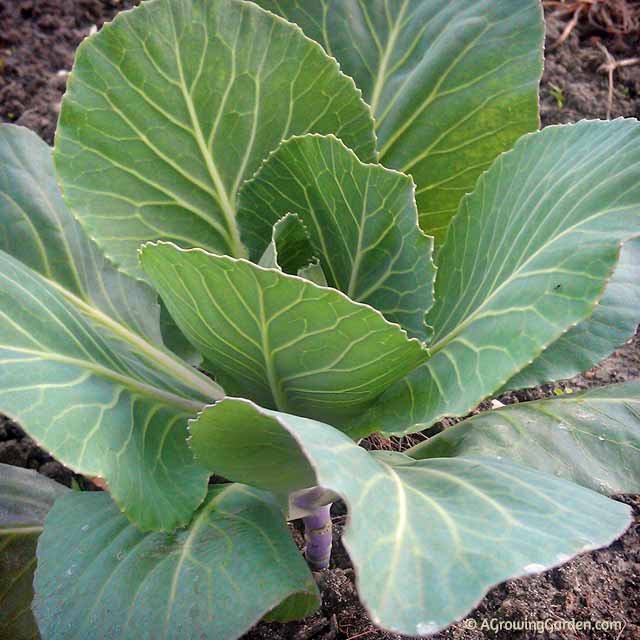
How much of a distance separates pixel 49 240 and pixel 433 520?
3.25 feet

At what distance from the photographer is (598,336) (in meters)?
1.30

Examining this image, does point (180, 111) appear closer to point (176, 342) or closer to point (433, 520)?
point (176, 342)

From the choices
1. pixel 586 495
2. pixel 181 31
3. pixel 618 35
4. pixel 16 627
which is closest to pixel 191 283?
pixel 181 31

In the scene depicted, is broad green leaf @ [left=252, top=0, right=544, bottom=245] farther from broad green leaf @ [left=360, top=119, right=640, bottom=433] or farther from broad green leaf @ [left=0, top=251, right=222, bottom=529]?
broad green leaf @ [left=0, top=251, right=222, bottom=529]

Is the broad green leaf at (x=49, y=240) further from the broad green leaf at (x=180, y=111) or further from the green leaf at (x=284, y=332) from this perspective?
the green leaf at (x=284, y=332)

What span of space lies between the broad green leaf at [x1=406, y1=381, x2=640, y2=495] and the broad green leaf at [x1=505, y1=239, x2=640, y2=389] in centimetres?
16

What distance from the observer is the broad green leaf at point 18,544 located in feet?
4.50

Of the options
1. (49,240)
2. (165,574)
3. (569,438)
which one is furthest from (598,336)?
(49,240)

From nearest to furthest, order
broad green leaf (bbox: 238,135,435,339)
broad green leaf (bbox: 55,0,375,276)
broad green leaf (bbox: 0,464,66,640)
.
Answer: broad green leaf (bbox: 238,135,435,339)
broad green leaf (bbox: 55,0,375,276)
broad green leaf (bbox: 0,464,66,640)

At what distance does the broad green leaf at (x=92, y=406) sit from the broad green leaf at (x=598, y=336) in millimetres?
590

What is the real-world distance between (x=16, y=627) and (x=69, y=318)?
0.62 metres

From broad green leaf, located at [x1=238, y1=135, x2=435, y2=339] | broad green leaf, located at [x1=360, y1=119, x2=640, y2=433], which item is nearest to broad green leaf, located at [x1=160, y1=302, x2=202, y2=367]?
broad green leaf, located at [x1=238, y1=135, x2=435, y2=339]

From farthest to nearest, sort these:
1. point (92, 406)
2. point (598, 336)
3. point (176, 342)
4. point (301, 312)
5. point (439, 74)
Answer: point (176, 342)
point (439, 74)
point (598, 336)
point (92, 406)
point (301, 312)

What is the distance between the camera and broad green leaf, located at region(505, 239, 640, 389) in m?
1.26
